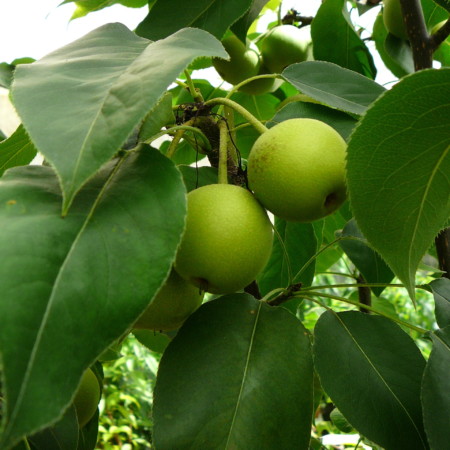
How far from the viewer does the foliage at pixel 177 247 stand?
13.9 inches

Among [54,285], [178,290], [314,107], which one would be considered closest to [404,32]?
[314,107]

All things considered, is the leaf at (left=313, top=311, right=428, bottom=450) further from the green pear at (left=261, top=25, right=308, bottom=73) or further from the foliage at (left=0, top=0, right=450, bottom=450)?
the green pear at (left=261, top=25, right=308, bottom=73)

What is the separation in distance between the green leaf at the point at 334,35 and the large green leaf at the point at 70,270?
2.16 feet

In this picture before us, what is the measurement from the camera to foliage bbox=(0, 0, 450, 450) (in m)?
0.35

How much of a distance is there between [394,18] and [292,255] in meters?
0.45

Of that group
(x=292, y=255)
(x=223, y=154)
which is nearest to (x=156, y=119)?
(x=223, y=154)

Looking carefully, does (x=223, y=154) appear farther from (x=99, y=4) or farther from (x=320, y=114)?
(x=99, y=4)

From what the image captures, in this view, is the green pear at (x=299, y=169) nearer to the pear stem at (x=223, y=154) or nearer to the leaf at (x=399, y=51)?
the pear stem at (x=223, y=154)

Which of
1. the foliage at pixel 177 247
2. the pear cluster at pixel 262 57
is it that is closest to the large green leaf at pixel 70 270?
the foliage at pixel 177 247

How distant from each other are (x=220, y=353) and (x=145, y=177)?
0.20 metres

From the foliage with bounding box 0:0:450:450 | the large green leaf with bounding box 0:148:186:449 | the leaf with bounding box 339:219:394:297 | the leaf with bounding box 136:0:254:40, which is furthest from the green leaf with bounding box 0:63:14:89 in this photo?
the leaf with bounding box 339:219:394:297

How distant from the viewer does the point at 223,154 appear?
63 cm

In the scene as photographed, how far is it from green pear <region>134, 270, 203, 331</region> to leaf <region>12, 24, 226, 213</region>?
19 cm

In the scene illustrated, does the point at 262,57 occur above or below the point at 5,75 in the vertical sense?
below
